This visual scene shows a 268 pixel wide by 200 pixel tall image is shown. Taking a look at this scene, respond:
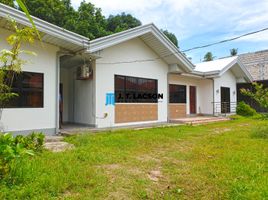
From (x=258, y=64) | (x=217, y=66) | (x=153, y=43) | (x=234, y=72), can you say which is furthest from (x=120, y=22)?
(x=153, y=43)

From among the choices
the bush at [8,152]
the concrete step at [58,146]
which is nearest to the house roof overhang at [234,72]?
the concrete step at [58,146]

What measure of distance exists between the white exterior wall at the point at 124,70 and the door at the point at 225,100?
257 inches

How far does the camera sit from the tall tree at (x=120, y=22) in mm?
28102

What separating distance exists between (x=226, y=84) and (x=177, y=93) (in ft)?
17.3

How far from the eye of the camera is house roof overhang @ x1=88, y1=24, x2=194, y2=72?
29.9ft

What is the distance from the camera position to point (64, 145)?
6707 mm

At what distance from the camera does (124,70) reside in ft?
35.7

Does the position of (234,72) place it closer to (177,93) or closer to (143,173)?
(177,93)

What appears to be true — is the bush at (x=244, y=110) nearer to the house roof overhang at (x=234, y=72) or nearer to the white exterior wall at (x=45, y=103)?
the house roof overhang at (x=234, y=72)

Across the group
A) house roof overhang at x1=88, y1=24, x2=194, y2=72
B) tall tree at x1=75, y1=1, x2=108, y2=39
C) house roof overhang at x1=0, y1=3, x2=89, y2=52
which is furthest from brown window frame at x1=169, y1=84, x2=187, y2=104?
tall tree at x1=75, y1=1, x2=108, y2=39

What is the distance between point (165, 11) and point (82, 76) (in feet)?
20.6

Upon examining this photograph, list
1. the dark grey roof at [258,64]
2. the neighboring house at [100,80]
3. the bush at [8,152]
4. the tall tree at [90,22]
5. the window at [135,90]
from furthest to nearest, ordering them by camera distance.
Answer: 1. the tall tree at [90,22]
2. the dark grey roof at [258,64]
3. the window at [135,90]
4. the neighboring house at [100,80]
5. the bush at [8,152]

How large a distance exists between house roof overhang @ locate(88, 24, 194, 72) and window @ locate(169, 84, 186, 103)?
1.69 m

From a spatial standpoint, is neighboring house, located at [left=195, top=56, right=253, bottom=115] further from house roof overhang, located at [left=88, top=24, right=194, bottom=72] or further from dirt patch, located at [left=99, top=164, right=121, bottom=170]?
dirt patch, located at [left=99, top=164, right=121, bottom=170]
